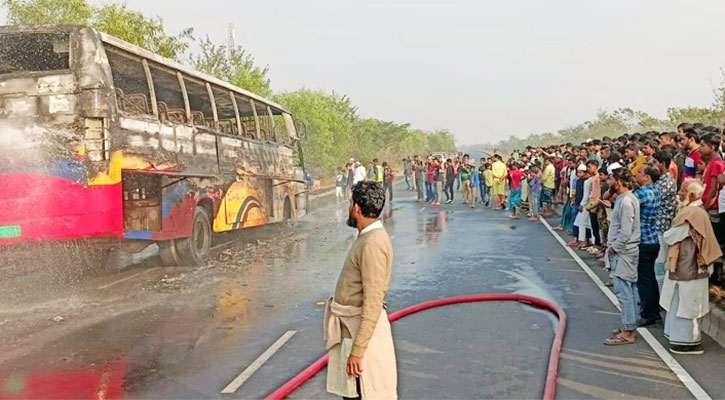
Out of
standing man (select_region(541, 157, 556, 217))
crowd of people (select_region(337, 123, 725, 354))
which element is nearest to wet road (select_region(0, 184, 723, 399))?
crowd of people (select_region(337, 123, 725, 354))

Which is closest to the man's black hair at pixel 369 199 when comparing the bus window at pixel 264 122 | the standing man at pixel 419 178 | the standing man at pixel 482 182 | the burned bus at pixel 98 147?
the burned bus at pixel 98 147

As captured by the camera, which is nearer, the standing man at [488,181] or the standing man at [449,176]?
the standing man at [488,181]

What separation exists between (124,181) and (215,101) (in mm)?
4343

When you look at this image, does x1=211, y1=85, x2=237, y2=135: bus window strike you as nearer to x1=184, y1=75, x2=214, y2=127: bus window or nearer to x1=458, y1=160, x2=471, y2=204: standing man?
x1=184, y1=75, x2=214, y2=127: bus window

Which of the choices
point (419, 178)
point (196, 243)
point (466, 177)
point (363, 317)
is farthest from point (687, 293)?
point (419, 178)

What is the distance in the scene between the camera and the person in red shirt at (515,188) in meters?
18.9

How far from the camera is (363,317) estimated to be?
11.0 ft

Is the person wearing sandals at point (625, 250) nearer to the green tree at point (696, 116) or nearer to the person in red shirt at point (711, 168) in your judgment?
the person in red shirt at point (711, 168)

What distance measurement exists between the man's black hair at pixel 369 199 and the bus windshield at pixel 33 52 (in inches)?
263

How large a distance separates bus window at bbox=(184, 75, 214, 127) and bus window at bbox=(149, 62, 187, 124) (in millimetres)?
347

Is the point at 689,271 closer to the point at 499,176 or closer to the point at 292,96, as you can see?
the point at 499,176

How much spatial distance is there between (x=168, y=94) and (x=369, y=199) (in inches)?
329

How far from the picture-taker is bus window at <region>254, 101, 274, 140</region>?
15.9 metres

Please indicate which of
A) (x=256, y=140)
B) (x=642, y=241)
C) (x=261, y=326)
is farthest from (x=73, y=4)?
(x=642, y=241)
